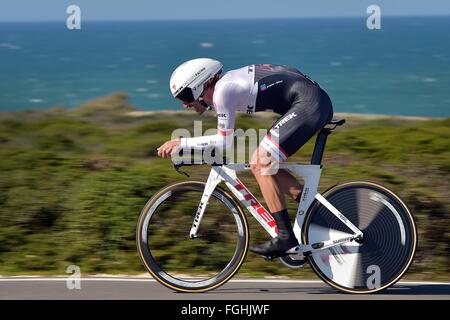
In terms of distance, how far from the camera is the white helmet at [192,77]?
798cm

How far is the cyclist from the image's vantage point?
26.0ft

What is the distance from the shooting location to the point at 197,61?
8.05 m

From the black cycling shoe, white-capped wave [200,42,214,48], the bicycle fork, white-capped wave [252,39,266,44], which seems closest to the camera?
the black cycling shoe

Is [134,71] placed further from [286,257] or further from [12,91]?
[286,257]

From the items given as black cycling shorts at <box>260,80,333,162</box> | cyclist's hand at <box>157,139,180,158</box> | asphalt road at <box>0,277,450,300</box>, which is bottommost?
asphalt road at <box>0,277,450,300</box>

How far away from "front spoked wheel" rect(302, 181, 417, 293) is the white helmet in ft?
4.20

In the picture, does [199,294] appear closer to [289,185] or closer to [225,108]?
[289,185]

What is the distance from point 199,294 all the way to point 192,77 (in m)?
1.70

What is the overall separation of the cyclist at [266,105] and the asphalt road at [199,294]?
42 cm

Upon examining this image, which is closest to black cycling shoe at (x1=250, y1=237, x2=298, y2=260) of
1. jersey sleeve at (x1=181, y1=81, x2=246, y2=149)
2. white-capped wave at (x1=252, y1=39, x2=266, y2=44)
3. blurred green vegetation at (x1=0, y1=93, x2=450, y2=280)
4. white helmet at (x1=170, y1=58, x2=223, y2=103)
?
jersey sleeve at (x1=181, y1=81, x2=246, y2=149)

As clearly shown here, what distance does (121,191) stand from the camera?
407 inches

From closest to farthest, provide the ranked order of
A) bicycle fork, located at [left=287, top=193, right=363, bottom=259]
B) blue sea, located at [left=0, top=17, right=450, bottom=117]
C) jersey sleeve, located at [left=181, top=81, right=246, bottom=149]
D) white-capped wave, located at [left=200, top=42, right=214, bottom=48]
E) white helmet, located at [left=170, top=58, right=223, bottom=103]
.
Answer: jersey sleeve, located at [left=181, top=81, right=246, bottom=149]
white helmet, located at [left=170, top=58, right=223, bottom=103]
bicycle fork, located at [left=287, top=193, right=363, bottom=259]
blue sea, located at [left=0, top=17, right=450, bottom=117]
white-capped wave, located at [left=200, top=42, right=214, bottom=48]

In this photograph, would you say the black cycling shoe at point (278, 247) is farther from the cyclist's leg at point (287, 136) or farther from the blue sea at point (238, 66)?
the blue sea at point (238, 66)

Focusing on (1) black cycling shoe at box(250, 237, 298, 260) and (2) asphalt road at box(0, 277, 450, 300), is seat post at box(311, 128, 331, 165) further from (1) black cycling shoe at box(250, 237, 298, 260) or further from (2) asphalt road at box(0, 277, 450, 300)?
(2) asphalt road at box(0, 277, 450, 300)
